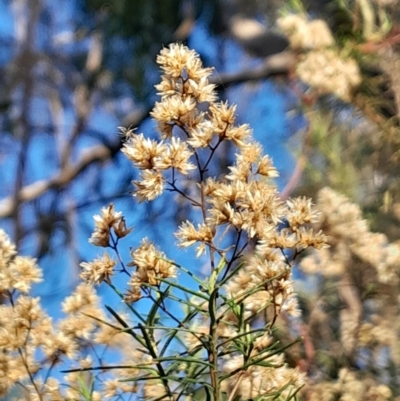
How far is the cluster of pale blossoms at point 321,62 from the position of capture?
100 centimetres

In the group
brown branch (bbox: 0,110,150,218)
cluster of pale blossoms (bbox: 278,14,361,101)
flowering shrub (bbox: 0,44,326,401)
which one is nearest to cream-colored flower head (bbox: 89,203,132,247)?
flowering shrub (bbox: 0,44,326,401)

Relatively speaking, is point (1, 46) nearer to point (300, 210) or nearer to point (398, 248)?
point (398, 248)

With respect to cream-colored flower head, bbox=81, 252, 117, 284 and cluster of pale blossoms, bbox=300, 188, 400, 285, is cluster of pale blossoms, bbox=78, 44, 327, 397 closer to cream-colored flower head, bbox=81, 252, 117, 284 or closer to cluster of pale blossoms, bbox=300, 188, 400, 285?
cream-colored flower head, bbox=81, 252, 117, 284

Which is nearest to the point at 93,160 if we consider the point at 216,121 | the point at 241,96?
the point at 241,96

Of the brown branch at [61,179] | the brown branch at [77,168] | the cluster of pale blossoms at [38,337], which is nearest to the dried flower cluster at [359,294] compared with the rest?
the cluster of pale blossoms at [38,337]

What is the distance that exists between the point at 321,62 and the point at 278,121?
0.31 metres

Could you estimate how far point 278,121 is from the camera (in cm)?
130

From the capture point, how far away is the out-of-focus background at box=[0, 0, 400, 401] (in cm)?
75

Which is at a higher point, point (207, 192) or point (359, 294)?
point (359, 294)

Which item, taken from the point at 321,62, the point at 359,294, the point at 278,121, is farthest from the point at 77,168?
the point at 359,294

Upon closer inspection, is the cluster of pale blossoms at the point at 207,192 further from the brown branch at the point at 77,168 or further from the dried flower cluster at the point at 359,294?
the brown branch at the point at 77,168

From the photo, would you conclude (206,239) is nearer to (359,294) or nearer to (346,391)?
(346,391)

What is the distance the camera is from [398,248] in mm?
699

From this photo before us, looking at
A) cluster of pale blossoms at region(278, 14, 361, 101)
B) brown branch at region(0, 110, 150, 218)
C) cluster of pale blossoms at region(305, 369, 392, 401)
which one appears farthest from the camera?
brown branch at region(0, 110, 150, 218)
